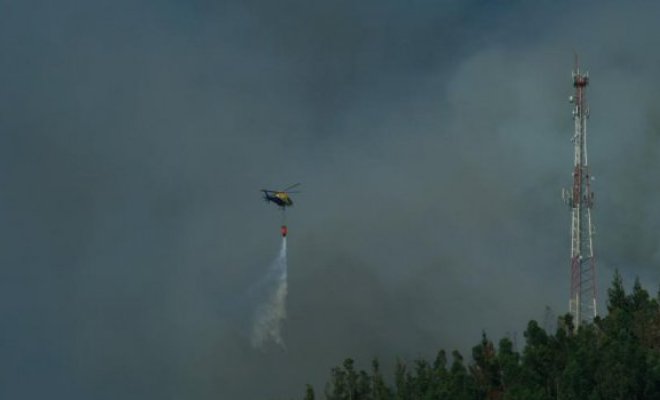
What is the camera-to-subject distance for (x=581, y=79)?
458 ft

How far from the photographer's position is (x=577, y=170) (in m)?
138

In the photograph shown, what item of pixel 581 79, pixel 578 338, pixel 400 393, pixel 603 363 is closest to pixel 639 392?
pixel 603 363

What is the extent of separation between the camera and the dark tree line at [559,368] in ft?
376

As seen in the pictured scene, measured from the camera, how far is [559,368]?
402 feet

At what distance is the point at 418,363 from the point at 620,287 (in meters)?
19.4

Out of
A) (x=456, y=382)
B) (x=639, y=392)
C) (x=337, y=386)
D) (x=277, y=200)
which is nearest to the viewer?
(x=639, y=392)

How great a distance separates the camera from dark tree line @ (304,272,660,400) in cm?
11462

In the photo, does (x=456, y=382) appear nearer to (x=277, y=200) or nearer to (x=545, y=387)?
(x=545, y=387)

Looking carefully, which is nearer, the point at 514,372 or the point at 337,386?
the point at 514,372

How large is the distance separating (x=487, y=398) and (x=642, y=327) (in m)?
13.9

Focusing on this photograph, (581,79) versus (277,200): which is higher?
(581,79)

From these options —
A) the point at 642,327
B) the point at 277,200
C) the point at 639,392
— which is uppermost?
the point at 277,200

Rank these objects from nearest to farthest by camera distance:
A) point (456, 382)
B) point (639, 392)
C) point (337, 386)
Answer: point (639, 392)
point (456, 382)
point (337, 386)

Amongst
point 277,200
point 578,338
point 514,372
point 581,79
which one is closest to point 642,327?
point 578,338
